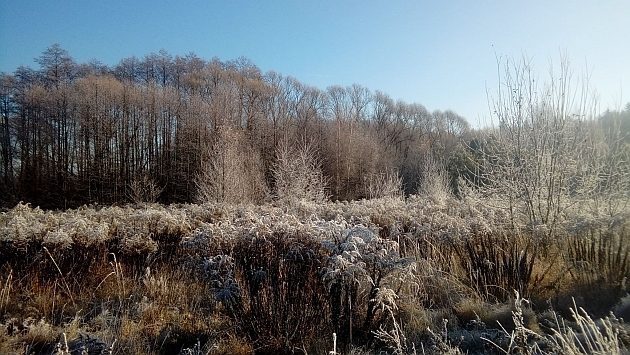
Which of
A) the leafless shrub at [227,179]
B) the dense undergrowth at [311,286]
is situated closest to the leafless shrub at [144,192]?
the leafless shrub at [227,179]

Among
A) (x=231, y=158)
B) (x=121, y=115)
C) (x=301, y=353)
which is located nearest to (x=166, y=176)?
(x=121, y=115)

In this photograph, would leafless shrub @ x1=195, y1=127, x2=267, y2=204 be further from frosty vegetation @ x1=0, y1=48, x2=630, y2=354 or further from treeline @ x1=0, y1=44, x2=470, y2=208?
frosty vegetation @ x1=0, y1=48, x2=630, y2=354

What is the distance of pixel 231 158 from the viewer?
1964 centimetres

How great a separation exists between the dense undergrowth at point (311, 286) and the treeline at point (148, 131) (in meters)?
18.2

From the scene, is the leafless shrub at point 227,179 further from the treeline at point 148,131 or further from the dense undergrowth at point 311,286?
the dense undergrowth at point 311,286

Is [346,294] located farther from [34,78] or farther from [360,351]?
[34,78]

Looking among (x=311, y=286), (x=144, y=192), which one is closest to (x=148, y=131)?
(x=144, y=192)

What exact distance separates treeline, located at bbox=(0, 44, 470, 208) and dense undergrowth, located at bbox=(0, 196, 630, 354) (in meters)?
18.2

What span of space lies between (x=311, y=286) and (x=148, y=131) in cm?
3276

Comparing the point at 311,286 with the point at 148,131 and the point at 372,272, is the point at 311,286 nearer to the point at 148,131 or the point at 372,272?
the point at 372,272

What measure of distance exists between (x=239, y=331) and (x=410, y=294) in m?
1.96

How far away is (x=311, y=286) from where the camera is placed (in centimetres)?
383

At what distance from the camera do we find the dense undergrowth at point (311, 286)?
11.9 ft

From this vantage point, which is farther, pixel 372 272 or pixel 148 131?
pixel 148 131
